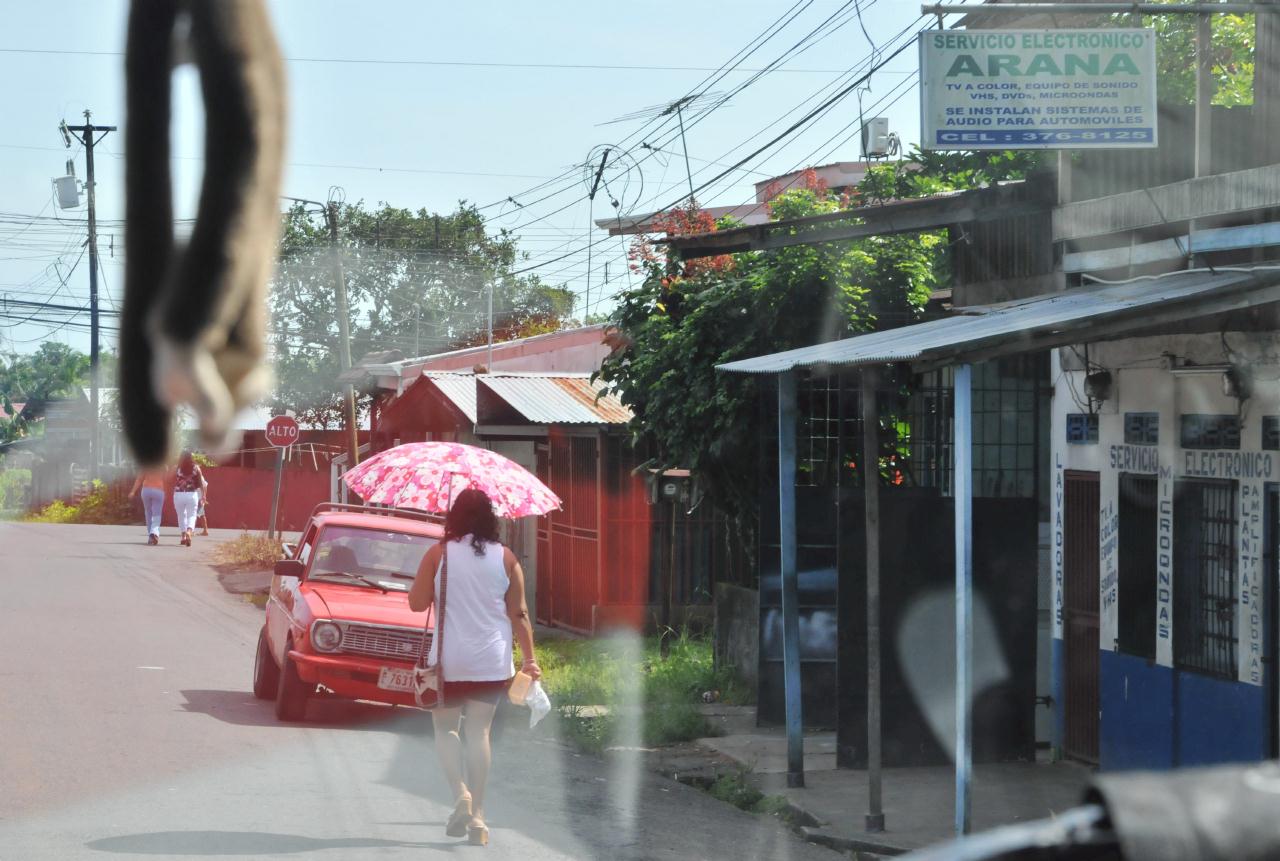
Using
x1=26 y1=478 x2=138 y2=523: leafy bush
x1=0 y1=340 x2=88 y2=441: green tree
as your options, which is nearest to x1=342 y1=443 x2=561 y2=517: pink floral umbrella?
x1=0 y1=340 x2=88 y2=441: green tree

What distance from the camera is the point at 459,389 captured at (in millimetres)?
20891

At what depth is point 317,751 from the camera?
381 inches

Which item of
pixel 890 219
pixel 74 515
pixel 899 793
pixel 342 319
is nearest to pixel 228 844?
pixel 342 319

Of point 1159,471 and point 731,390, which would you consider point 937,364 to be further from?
point 731,390

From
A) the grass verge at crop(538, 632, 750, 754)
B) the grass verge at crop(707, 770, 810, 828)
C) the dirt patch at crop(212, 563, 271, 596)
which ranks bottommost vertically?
the grass verge at crop(707, 770, 810, 828)

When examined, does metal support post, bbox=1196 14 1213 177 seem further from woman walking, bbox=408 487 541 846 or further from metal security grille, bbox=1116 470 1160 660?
woman walking, bbox=408 487 541 846

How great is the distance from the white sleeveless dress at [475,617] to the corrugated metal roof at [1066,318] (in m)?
2.13

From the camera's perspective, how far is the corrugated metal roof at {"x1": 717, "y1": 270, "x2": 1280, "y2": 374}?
6.19 metres

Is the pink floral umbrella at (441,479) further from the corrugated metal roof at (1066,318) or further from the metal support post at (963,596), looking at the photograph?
the metal support post at (963,596)

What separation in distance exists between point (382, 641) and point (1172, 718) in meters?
5.43

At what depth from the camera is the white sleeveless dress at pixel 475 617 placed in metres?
7.57

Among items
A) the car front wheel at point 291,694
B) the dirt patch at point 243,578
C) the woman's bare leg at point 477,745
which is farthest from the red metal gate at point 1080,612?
the dirt patch at point 243,578

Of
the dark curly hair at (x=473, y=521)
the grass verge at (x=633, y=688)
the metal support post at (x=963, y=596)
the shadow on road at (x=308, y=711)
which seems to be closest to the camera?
the metal support post at (x=963, y=596)

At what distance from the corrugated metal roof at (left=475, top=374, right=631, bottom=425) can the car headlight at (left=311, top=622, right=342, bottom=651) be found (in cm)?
621
